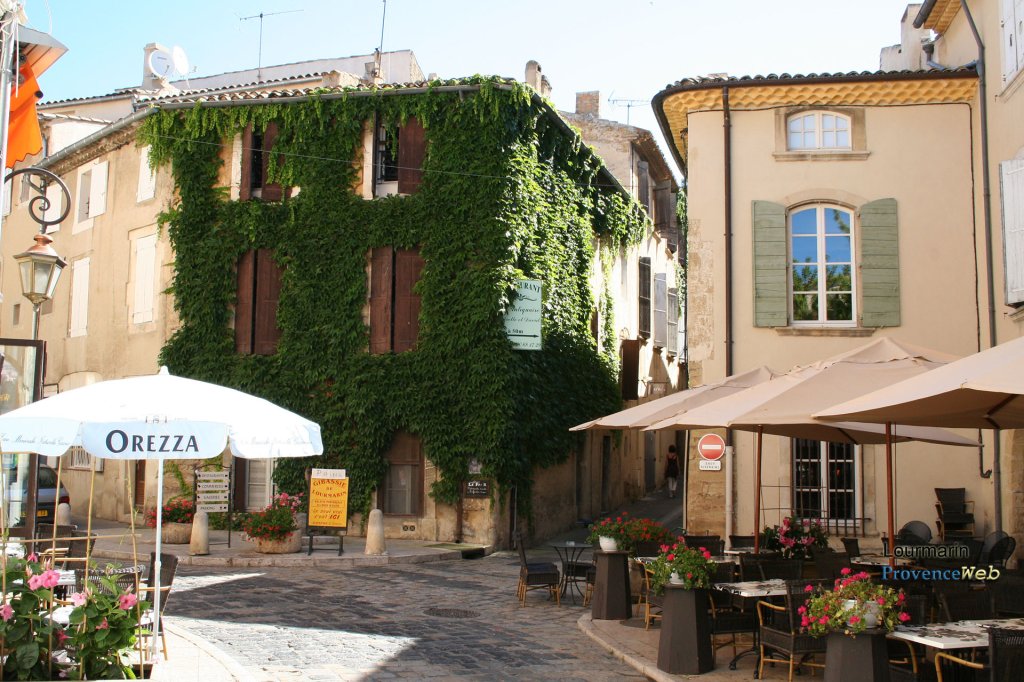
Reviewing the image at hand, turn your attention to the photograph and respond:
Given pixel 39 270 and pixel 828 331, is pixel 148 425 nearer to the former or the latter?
pixel 39 270

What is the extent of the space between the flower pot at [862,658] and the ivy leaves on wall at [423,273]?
478 inches

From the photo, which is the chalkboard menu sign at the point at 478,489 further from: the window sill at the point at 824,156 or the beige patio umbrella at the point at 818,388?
the beige patio umbrella at the point at 818,388

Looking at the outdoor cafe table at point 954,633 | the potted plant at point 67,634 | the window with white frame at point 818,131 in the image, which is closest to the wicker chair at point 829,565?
the outdoor cafe table at point 954,633

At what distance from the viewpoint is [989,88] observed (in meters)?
15.5

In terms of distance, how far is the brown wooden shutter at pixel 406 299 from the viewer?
19531 millimetres

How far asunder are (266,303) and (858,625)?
52.2 ft

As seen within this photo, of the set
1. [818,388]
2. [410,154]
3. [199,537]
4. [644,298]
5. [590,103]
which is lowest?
[199,537]

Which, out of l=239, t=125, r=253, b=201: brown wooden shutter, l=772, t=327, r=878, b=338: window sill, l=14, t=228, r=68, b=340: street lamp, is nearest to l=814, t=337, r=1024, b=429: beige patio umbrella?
l=14, t=228, r=68, b=340: street lamp

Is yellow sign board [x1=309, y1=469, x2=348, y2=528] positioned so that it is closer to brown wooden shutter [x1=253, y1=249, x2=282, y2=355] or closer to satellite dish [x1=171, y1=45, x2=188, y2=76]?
brown wooden shutter [x1=253, y1=249, x2=282, y2=355]

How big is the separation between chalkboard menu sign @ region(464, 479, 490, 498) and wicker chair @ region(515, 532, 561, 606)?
582 cm

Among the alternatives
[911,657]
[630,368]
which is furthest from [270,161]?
[911,657]

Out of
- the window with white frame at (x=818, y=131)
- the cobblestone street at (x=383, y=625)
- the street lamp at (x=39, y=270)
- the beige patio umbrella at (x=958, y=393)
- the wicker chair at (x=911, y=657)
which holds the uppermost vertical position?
the window with white frame at (x=818, y=131)

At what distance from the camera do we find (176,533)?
704 inches

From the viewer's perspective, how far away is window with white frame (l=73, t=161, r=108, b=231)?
24094mm
